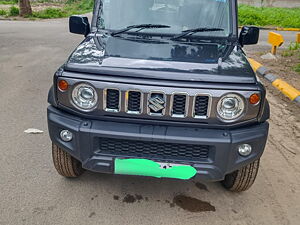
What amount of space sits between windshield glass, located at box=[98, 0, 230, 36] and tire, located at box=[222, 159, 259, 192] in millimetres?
1426

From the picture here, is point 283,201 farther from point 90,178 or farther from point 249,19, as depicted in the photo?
point 249,19

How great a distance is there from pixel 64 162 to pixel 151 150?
3.04 feet

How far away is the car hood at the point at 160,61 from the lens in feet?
8.54

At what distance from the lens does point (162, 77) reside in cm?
258

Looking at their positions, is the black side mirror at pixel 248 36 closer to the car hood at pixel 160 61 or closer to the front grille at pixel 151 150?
the car hood at pixel 160 61

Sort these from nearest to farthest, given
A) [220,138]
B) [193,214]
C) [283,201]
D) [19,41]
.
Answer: [220,138] < [193,214] < [283,201] < [19,41]

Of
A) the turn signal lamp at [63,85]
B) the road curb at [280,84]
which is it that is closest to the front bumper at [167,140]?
the turn signal lamp at [63,85]

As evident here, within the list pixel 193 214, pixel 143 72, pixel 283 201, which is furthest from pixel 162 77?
pixel 283 201

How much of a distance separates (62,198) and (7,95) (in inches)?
127

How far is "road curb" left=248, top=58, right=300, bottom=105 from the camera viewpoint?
5993 millimetres

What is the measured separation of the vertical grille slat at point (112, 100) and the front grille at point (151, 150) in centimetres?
25

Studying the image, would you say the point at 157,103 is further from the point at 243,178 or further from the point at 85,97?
the point at 243,178

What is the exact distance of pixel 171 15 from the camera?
3.54m

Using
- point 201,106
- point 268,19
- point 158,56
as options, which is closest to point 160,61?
point 158,56
